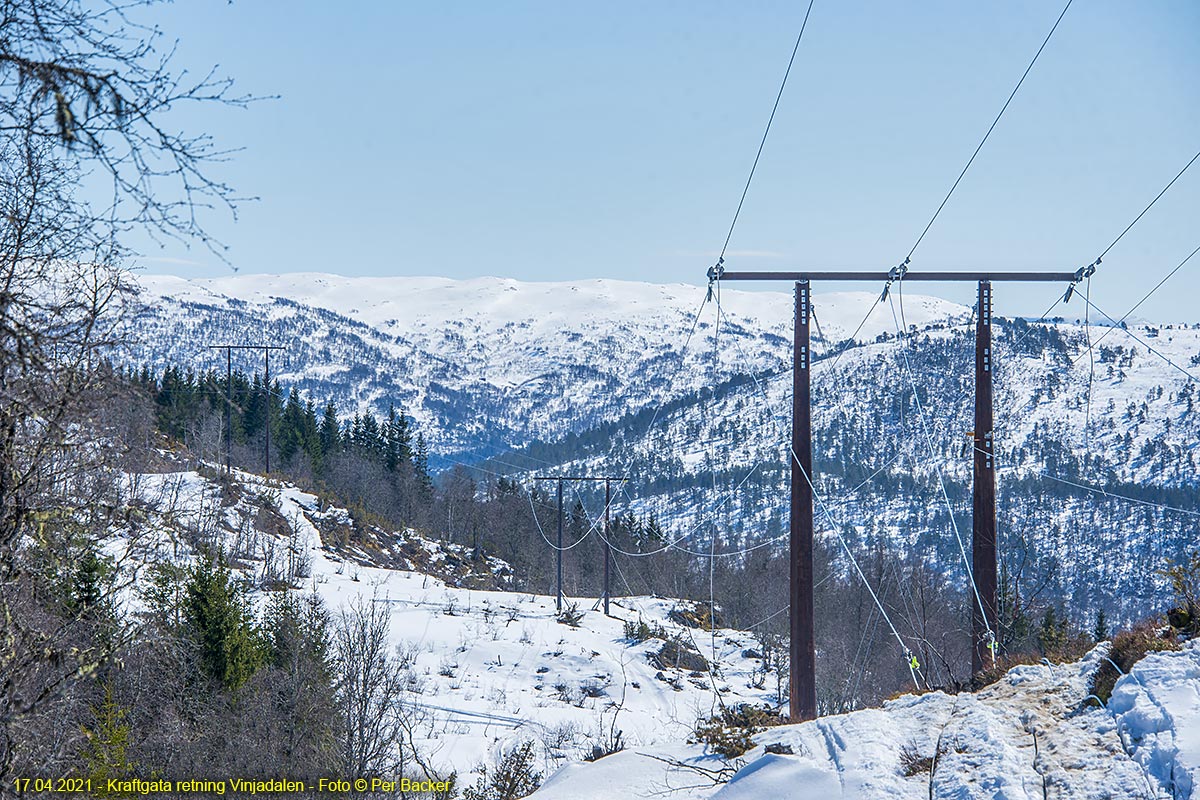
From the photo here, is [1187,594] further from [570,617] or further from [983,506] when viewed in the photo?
[570,617]

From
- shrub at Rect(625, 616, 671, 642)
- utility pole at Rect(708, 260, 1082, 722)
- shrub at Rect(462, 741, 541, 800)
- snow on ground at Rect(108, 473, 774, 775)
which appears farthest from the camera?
shrub at Rect(625, 616, 671, 642)

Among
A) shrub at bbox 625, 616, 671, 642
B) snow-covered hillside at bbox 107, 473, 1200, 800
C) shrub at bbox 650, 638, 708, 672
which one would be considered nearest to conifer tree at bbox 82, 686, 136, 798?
snow-covered hillside at bbox 107, 473, 1200, 800

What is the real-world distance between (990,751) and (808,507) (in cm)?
626

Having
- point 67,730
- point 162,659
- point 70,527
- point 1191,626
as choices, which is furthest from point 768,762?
point 162,659

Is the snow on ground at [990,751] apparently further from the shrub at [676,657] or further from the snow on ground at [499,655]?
the shrub at [676,657]

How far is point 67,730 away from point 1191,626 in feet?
48.5

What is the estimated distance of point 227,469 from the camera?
181 ft

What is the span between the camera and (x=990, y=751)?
663 cm

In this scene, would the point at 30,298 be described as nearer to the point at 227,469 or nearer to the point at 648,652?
the point at 648,652

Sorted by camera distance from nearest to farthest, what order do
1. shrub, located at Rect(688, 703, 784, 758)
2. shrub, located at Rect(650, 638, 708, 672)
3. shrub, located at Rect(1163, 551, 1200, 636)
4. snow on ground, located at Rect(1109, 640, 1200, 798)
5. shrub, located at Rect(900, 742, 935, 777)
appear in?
snow on ground, located at Rect(1109, 640, 1200, 798) < shrub, located at Rect(900, 742, 935, 777) < shrub, located at Rect(1163, 551, 1200, 636) < shrub, located at Rect(688, 703, 784, 758) < shrub, located at Rect(650, 638, 708, 672)

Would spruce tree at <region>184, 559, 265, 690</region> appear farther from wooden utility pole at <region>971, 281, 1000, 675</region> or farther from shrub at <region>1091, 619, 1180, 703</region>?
shrub at <region>1091, 619, 1180, 703</region>

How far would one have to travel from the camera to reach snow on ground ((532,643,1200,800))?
5918 mm

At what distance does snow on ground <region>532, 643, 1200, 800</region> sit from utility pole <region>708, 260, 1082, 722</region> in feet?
14.0

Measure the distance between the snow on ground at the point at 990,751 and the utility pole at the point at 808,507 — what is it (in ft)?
14.0
